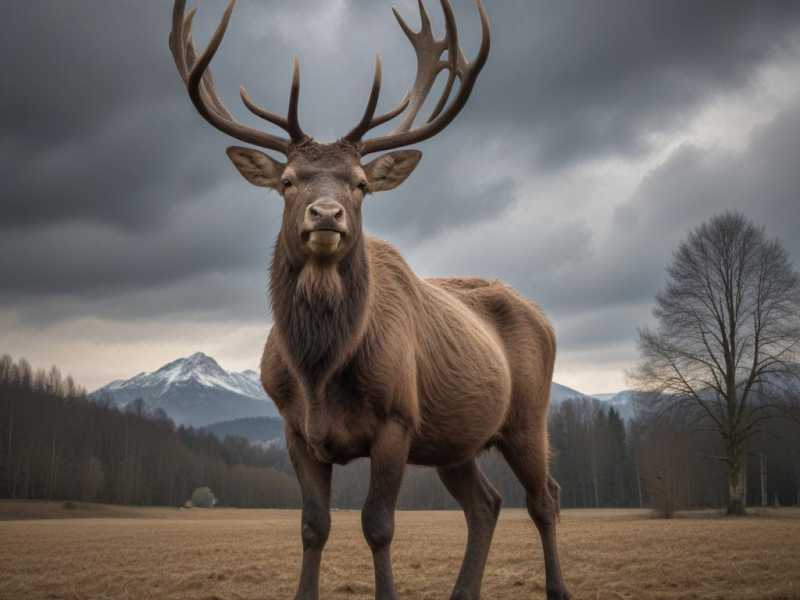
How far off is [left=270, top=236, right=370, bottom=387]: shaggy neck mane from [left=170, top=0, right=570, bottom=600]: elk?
1 cm

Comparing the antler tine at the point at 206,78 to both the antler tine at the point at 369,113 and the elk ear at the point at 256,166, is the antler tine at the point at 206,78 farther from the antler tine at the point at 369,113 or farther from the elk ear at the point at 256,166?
the antler tine at the point at 369,113

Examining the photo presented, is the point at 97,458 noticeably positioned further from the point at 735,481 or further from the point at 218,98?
the point at 218,98

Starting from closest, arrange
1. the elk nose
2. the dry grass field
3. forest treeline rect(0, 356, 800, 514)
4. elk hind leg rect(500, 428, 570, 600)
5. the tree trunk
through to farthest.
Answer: the elk nose → elk hind leg rect(500, 428, 570, 600) → the dry grass field → the tree trunk → forest treeline rect(0, 356, 800, 514)

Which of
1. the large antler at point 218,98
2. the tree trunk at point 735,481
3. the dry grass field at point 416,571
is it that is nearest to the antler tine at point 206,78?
the large antler at point 218,98

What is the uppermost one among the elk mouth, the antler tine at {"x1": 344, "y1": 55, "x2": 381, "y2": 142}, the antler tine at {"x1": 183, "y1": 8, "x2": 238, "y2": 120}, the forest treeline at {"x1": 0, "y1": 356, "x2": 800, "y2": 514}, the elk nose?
the antler tine at {"x1": 183, "y1": 8, "x2": 238, "y2": 120}

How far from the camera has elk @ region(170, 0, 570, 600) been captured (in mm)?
5141

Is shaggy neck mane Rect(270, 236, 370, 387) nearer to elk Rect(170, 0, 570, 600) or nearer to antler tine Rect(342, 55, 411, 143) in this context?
elk Rect(170, 0, 570, 600)

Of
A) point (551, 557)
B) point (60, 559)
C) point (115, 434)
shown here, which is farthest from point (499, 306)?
point (115, 434)

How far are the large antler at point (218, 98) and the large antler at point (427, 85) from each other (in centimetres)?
52

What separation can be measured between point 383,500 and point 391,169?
2.72 m

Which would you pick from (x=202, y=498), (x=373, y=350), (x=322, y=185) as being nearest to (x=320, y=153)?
(x=322, y=185)

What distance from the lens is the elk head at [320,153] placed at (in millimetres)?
4992

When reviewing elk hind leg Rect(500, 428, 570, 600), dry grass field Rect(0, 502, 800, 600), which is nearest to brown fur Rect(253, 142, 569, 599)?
elk hind leg Rect(500, 428, 570, 600)

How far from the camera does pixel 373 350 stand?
5.30 meters
